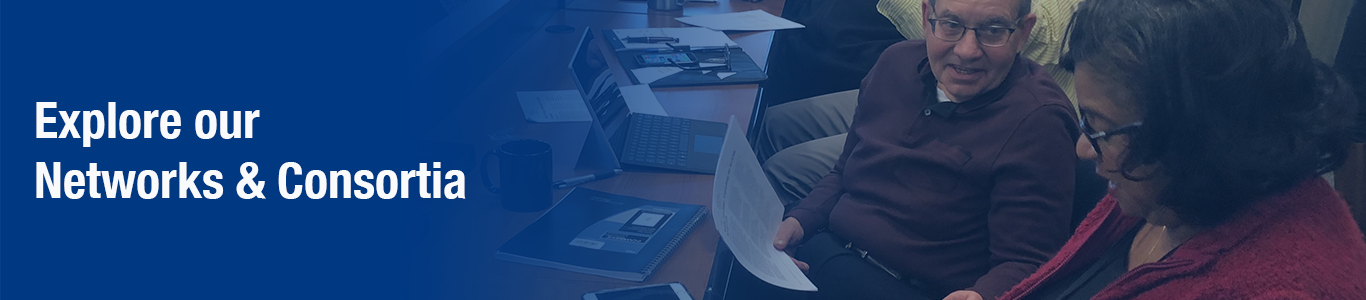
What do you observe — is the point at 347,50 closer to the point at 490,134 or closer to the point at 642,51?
the point at 490,134

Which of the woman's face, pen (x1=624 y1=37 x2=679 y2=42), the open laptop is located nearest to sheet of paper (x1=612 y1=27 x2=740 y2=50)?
pen (x1=624 y1=37 x2=679 y2=42)

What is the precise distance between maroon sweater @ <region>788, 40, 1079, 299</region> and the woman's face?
404mm

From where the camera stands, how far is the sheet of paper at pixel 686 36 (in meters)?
2.38

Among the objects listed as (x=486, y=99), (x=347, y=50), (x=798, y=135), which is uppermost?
(x=347, y=50)

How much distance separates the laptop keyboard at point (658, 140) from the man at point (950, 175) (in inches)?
8.9

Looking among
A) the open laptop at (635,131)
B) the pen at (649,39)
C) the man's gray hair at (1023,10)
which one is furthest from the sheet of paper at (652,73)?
→ the man's gray hair at (1023,10)

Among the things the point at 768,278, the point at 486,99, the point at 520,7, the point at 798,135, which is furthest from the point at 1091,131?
the point at 520,7

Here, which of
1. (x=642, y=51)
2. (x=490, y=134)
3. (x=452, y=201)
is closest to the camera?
(x=452, y=201)

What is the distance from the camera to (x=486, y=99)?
6.19 feet

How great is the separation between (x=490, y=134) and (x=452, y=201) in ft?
1.13

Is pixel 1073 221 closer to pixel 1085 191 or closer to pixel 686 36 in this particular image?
pixel 1085 191

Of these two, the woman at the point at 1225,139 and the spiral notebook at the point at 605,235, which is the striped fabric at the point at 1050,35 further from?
the woman at the point at 1225,139

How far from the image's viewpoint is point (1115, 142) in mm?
823

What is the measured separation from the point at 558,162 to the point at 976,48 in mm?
712
